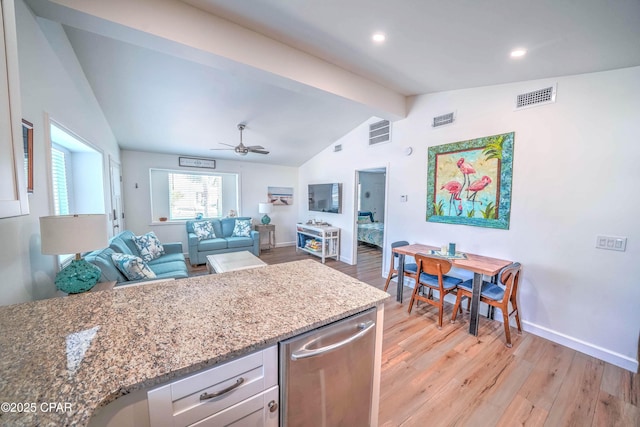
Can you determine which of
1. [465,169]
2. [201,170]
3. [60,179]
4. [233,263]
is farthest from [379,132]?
[60,179]

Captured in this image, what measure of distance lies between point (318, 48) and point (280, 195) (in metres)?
4.55

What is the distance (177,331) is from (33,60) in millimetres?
2054

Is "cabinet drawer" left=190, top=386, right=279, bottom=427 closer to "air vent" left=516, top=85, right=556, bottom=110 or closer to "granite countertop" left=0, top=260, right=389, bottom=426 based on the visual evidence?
"granite countertop" left=0, top=260, right=389, bottom=426

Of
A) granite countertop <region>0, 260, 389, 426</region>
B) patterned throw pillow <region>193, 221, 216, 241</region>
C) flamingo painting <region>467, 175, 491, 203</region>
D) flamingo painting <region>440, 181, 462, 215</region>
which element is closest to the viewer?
granite countertop <region>0, 260, 389, 426</region>

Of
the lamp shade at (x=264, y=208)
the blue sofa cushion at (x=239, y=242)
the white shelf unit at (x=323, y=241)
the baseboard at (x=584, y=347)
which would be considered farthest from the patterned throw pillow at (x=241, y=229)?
the baseboard at (x=584, y=347)

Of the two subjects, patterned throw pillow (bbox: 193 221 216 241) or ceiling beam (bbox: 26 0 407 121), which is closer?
ceiling beam (bbox: 26 0 407 121)

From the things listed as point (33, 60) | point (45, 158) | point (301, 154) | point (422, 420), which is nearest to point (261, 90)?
point (33, 60)

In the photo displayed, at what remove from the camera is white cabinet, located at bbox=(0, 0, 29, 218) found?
0.75m

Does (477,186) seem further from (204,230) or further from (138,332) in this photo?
(204,230)

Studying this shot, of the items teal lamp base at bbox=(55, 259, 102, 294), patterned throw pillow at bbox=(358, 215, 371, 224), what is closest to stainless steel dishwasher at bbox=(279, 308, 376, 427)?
teal lamp base at bbox=(55, 259, 102, 294)

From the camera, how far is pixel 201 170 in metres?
5.48

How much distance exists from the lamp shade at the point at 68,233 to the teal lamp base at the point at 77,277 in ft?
0.98

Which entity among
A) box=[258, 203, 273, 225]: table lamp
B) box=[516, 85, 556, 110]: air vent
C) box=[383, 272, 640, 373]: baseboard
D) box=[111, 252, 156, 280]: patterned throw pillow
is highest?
box=[516, 85, 556, 110]: air vent

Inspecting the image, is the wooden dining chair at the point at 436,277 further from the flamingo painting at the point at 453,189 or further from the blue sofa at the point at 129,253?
the blue sofa at the point at 129,253
